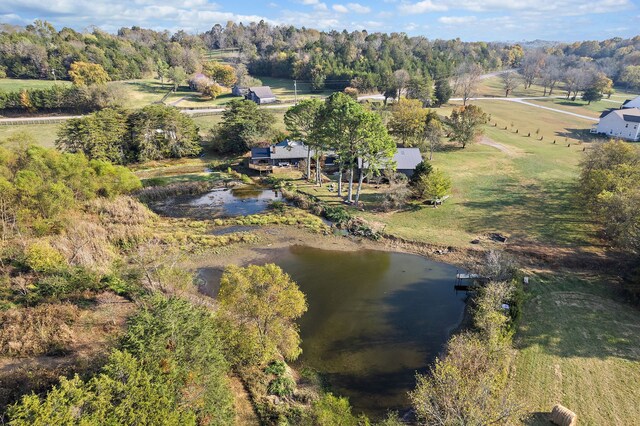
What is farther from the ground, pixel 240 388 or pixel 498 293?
pixel 498 293

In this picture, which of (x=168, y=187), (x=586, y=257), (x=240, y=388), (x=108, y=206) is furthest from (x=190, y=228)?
(x=586, y=257)

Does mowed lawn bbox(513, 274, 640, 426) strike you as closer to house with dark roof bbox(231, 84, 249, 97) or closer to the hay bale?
the hay bale

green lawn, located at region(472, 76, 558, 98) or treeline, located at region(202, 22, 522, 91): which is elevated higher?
treeline, located at region(202, 22, 522, 91)

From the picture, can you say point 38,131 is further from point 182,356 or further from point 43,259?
point 182,356

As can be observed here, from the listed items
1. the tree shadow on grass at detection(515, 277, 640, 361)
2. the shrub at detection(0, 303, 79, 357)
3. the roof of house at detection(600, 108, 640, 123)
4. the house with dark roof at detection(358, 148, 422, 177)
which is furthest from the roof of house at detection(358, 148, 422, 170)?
the roof of house at detection(600, 108, 640, 123)

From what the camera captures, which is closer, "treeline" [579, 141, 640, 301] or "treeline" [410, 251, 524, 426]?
"treeline" [410, 251, 524, 426]

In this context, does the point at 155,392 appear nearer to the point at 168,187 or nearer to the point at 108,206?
the point at 108,206

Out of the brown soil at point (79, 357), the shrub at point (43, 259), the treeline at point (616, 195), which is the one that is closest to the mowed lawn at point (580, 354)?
the treeline at point (616, 195)
